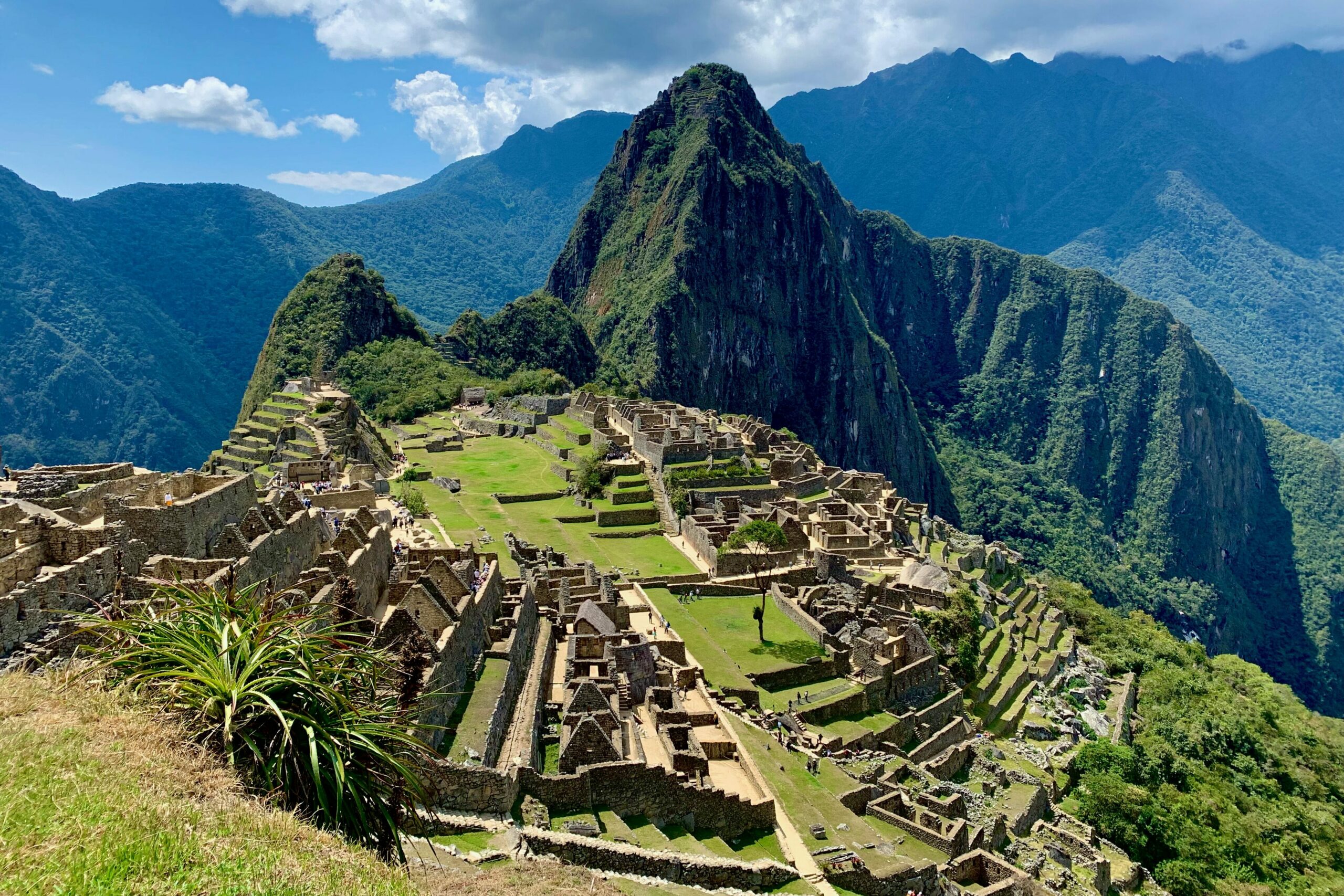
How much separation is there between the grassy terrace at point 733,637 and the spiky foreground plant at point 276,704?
56.7ft

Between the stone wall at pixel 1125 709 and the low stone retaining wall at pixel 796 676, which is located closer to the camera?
the low stone retaining wall at pixel 796 676

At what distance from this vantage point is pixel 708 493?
50125mm

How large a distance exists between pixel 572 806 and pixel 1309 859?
35.1 metres

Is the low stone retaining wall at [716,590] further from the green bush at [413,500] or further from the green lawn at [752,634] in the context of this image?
the green bush at [413,500]

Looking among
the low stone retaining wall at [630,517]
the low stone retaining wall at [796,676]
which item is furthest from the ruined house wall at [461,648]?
the low stone retaining wall at [630,517]

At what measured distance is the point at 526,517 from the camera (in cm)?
4478

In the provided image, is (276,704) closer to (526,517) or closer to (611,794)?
(611,794)

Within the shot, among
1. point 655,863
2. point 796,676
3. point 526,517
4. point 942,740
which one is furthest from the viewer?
Answer: point 526,517

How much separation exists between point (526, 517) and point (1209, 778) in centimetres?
3322

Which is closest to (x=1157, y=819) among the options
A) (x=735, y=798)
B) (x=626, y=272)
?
(x=735, y=798)

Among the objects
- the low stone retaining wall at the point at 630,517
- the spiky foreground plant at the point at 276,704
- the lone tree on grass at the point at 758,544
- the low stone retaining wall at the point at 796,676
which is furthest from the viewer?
the low stone retaining wall at the point at 630,517

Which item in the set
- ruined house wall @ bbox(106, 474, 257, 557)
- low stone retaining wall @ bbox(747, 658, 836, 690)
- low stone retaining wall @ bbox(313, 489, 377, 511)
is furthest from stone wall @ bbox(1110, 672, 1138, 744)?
ruined house wall @ bbox(106, 474, 257, 557)

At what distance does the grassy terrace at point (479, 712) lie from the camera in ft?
51.6

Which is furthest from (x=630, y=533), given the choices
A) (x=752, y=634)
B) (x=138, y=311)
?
(x=138, y=311)
